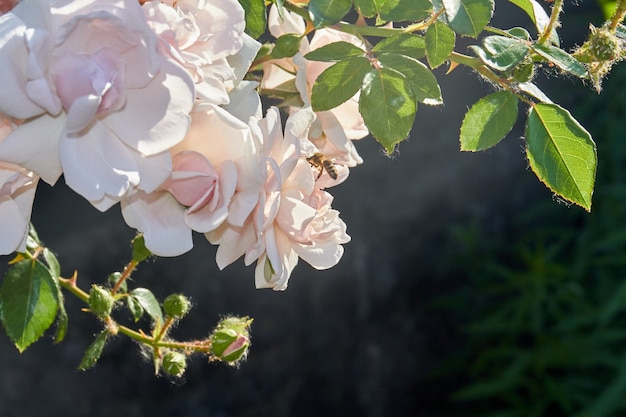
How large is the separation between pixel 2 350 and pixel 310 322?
2.40ft

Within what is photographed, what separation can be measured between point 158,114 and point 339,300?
5.43ft

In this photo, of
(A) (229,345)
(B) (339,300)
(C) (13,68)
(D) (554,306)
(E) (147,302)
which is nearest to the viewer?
(C) (13,68)

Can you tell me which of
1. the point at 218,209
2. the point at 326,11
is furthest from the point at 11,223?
the point at 326,11

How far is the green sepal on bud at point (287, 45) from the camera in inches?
20.5

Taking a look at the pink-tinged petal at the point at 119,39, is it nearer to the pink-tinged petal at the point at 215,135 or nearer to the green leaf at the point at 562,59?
the pink-tinged petal at the point at 215,135

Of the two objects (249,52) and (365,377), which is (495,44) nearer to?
(249,52)

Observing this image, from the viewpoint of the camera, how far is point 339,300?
202cm

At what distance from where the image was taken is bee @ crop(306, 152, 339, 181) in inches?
21.0

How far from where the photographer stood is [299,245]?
0.49m

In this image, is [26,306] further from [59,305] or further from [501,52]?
[501,52]

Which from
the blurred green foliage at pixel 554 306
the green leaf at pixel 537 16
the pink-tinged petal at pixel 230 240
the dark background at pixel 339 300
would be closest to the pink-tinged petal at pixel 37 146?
the pink-tinged petal at pixel 230 240

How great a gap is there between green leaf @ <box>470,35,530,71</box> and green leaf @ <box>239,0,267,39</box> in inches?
5.2

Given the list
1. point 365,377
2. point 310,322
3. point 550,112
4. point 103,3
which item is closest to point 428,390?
point 365,377

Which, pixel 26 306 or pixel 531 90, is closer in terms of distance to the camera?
pixel 531 90
